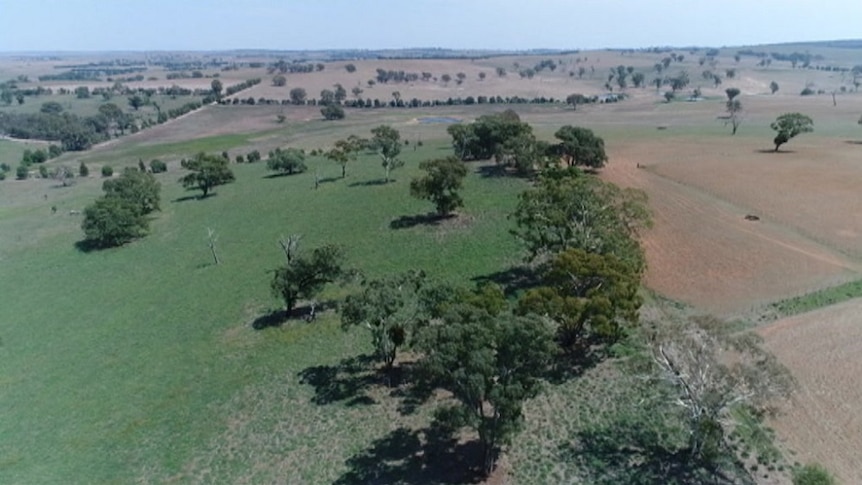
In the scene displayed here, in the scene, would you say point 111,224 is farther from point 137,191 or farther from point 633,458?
point 633,458

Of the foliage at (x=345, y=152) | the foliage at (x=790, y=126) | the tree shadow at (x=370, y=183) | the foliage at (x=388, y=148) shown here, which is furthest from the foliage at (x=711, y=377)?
the foliage at (x=790, y=126)

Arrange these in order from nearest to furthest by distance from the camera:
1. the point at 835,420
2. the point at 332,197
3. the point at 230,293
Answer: the point at 835,420
the point at 230,293
the point at 332,197

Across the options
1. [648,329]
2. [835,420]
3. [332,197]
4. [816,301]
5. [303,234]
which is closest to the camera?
[835,420]

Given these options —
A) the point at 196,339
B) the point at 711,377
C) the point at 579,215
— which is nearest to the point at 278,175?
the point at 196,339

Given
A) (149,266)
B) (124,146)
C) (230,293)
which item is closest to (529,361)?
(230,293)

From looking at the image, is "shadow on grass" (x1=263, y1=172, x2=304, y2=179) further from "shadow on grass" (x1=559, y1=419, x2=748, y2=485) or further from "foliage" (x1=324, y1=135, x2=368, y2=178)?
"shadow on grass" (x1=559, y1=419, x2=748, y2=485)

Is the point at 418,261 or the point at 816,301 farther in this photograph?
the point at 418,261

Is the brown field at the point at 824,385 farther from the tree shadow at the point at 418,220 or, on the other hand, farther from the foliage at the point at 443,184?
the tree shadow at the point at 418,220

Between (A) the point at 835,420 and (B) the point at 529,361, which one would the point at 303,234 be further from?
(A) the point at 835,420
